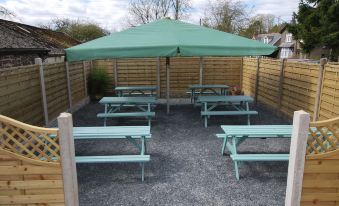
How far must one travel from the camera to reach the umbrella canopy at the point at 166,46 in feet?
16.1

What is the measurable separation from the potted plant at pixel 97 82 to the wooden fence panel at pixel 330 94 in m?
6.98

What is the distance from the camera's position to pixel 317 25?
24422 mm

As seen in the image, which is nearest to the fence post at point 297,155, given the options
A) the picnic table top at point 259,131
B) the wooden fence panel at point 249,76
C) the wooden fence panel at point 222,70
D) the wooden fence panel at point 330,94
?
the picnic table top at point 259,131

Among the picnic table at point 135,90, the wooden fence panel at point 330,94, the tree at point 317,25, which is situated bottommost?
the picnic table at point 135,90

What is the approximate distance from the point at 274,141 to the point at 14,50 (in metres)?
6.68

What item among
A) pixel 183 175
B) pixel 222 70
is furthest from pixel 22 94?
pixel 222 70

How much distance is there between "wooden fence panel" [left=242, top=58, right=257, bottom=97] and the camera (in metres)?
9.32

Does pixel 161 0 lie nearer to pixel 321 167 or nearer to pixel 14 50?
pixel 14 50

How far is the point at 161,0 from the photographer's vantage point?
2695 cm

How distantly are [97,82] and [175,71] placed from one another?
2.81 meters

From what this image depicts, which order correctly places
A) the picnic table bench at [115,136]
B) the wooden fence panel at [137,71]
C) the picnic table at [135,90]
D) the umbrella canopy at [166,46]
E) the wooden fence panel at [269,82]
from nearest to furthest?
the picnic table bench at [115,136]
the umbrella canopy at [166,46]
the wooden fence panel at [269,82]
the picnic table at [135,90]
the wooden fence panel at [137,71]

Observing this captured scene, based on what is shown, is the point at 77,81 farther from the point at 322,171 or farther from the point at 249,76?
the point at 322,171

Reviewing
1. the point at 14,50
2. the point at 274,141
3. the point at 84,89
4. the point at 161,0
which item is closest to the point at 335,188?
the point at 274,141

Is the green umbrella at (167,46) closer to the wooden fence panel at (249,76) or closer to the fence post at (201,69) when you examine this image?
the wooden fence panel at (249,76)
